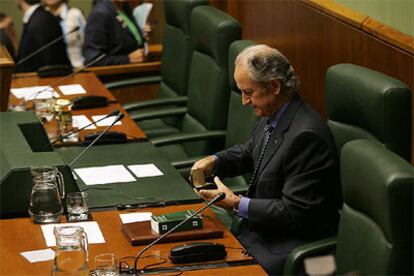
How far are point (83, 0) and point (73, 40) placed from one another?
166 cm

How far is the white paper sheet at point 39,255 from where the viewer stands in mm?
3441

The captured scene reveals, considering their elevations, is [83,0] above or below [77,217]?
below

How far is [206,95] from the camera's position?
533 centimetres

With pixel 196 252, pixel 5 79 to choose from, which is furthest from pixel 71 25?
pixel 196 252

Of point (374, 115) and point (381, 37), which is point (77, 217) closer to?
point (374, 115)

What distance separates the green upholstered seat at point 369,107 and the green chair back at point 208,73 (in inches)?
51.3

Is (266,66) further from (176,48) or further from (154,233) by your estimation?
(176,48)

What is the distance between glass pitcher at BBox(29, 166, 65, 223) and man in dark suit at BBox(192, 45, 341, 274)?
551mm

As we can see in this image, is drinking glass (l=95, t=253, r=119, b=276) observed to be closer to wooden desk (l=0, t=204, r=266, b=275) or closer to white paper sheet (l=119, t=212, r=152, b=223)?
wooden desk (l=0, t=204, r=266, b=275)

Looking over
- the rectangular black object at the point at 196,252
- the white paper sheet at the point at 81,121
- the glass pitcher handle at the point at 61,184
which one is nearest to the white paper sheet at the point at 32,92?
the white paper sheet at the point at 81,121

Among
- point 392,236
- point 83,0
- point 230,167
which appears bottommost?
point 83,0

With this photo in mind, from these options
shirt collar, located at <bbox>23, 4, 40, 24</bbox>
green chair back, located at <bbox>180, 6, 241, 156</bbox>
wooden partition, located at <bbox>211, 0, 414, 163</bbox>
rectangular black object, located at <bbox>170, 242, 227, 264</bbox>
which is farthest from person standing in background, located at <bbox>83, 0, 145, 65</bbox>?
rectangular black object, located at <bbox>170, 242, 227, 264</bbox>

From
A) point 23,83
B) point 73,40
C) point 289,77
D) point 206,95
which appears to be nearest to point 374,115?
point 289,77

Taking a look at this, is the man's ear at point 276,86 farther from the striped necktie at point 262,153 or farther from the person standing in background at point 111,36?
the person standing in background at point 111,36
